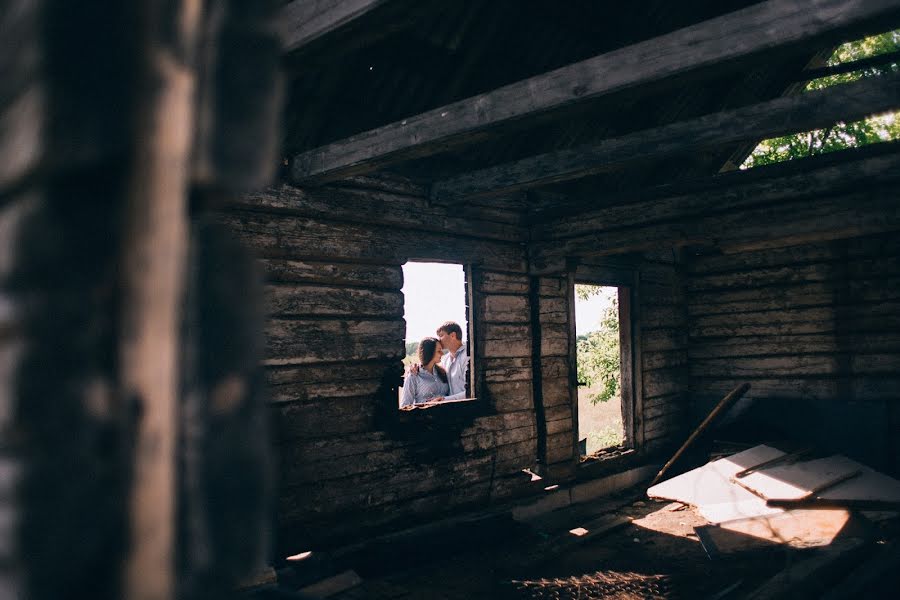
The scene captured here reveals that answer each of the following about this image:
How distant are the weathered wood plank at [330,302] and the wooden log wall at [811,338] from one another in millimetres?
5371

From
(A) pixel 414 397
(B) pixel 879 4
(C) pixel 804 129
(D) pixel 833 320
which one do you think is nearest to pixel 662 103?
(C) pixel 804 129

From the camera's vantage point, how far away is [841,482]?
5934 mm

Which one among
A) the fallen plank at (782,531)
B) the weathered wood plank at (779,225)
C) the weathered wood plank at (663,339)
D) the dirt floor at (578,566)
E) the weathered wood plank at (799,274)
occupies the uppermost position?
the weathered wood plank at (779,225)

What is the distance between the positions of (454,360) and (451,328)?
15.6 inches

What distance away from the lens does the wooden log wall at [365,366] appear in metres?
4.43

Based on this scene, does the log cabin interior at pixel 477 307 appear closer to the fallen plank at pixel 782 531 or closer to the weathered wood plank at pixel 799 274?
the weathered wood plank at pixel 799 274

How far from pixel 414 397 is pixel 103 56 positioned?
5961mm

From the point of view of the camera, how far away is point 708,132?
154 inches

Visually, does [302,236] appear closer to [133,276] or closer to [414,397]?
[414,397]

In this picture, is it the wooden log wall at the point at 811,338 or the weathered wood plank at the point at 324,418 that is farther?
the wooden log wall at the point at 811,338

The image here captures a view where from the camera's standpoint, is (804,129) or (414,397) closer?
(804,129)

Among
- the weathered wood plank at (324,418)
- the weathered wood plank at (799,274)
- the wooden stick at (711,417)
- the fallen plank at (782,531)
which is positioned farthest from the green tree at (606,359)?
the weathered wood plank at (324,418)

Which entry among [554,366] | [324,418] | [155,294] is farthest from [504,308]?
[155,294]

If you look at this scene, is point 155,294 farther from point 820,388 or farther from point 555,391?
point 820,388
